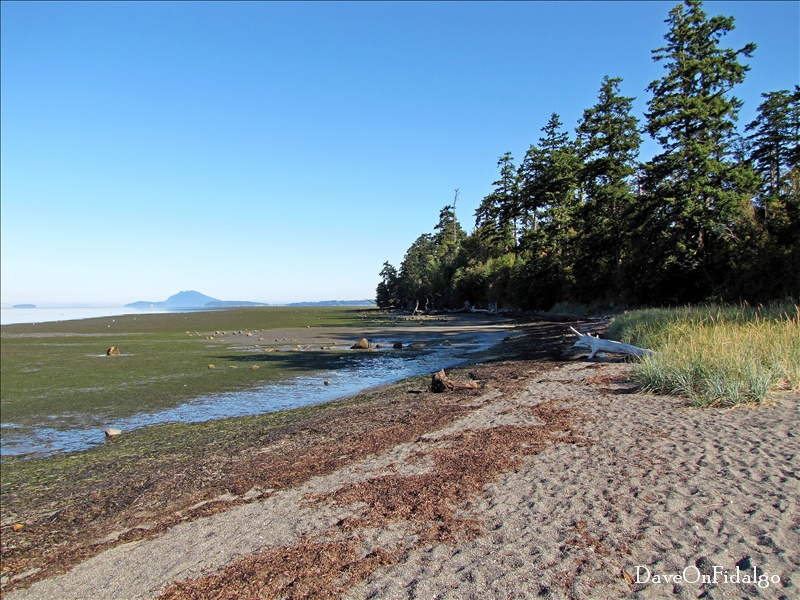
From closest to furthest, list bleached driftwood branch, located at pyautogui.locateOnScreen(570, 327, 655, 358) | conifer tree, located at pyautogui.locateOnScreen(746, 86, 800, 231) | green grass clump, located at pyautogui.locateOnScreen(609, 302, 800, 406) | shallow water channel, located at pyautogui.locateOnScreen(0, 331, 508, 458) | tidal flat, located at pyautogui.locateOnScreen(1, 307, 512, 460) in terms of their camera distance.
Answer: green grass clump, located at pyautogui.locateOnScreen(609, 302, 800, 406) < shallow water channel, located at pyautogui.locateOnScreen(0, 331, 508, 458) < tidal flat, located at pyautogui.locateOnScreen(1, 307, 512, 460) < bleached driftwood branch, located at pyautogui.locateOnScreen(570, 327, 655, 358) < conifer tree, located at pyautogui.locateOnScreen(746, 86, 800, 231)

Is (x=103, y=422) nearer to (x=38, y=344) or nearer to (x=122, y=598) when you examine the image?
(x=122, y=598)

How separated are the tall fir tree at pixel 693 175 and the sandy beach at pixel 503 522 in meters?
22.9

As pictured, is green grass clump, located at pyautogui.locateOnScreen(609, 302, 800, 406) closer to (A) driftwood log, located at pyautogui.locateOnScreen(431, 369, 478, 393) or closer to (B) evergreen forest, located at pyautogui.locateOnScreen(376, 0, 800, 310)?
(A) driftwood log, located at pyautogui.locateOnScreen(431, 369, 478, 393)

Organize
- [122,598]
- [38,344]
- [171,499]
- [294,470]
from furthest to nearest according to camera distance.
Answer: [38,344] → [294,470] → [171,499] → [122,598]

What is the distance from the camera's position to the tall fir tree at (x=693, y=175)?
29.0 meters

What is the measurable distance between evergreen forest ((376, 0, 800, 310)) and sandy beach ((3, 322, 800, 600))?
64.8 ft

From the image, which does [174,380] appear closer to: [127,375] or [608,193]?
[127,375]

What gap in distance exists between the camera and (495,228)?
246 feet

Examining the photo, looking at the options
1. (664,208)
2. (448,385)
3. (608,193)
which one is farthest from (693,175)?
Result: (448,385)

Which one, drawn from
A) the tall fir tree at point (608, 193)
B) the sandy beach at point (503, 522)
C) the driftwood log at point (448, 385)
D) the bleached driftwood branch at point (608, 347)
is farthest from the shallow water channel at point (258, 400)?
the tall fir tree at point (608, 193)

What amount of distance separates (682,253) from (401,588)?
31476 mm

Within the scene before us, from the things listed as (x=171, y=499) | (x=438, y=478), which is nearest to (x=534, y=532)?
(x=438, y=478)

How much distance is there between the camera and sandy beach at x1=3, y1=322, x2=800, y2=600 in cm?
438
